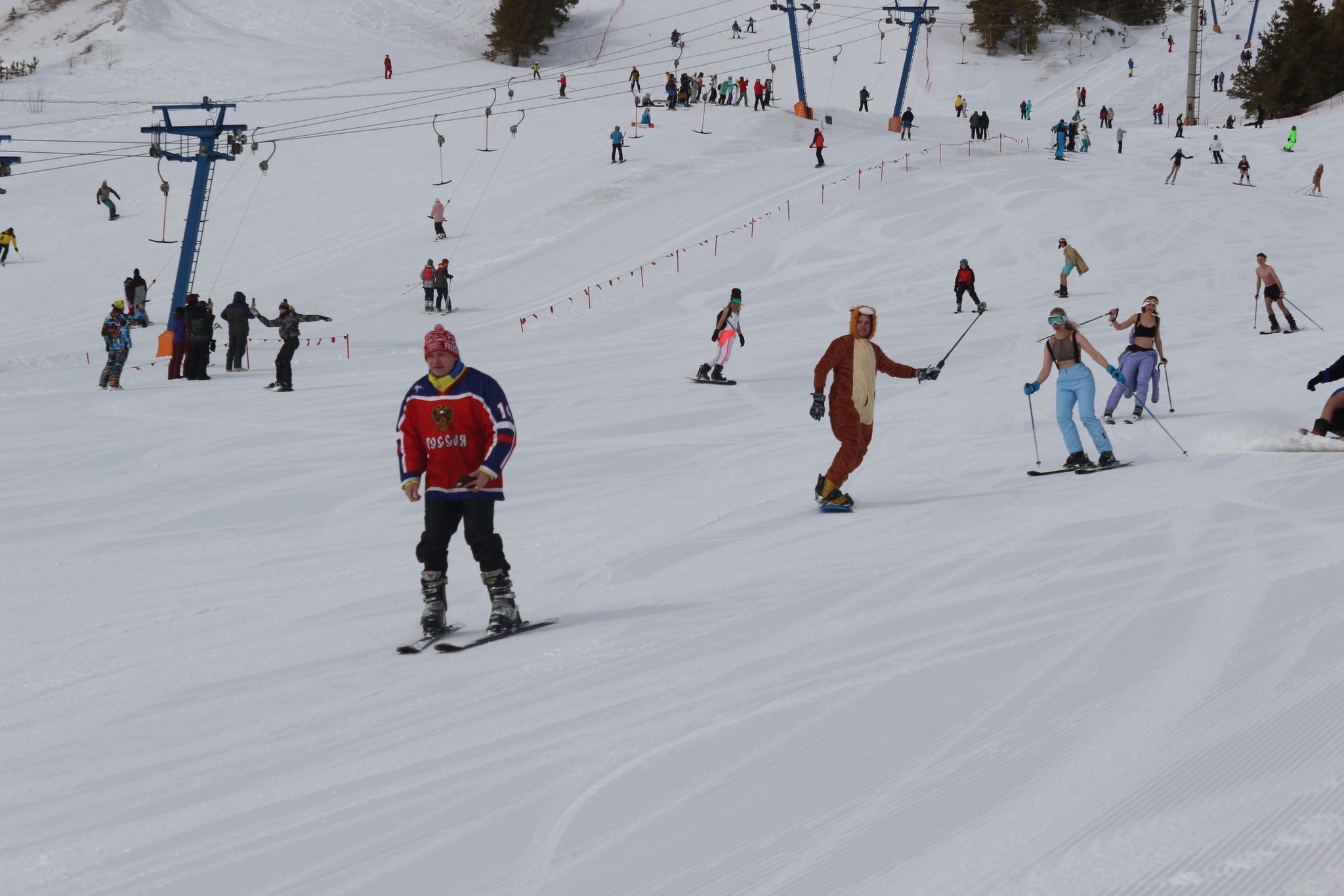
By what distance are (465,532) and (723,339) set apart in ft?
36.5

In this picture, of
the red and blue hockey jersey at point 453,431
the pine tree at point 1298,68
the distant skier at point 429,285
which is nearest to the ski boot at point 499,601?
the red and blue hockey jersey at point 453,431

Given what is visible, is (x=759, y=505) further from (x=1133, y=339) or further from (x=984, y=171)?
(x=984, y=171)

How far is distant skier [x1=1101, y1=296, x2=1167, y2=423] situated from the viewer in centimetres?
1277

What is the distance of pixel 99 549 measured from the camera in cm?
863

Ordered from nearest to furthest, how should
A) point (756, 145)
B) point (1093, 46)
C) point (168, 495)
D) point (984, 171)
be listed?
1. point (168, 495)
2. point (984, 171)
3. point (756, 145)
4. point (1093, 46)

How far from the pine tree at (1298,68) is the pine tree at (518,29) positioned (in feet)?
129

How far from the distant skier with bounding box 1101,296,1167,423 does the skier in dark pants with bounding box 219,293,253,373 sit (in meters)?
14.0

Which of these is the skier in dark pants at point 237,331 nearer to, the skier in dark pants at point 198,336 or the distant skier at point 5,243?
the skier in dark pants at point 198,336

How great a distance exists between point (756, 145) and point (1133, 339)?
92.8ft

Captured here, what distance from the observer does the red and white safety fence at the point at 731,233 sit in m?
26.5

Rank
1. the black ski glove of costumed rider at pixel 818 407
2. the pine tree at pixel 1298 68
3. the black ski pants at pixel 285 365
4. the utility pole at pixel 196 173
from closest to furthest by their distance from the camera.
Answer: the black ski glove of costumed rider at pixel 818 407, the black ski pants at pixel 285 365, the utility pole at pixel 196 173, the pine tree at pixel 1298 68

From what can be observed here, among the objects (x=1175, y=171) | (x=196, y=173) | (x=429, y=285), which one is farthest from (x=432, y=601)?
(x=1175, y=171)

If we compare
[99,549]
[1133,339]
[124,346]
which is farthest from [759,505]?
[124,346]

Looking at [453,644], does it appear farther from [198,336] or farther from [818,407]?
[198,336]
